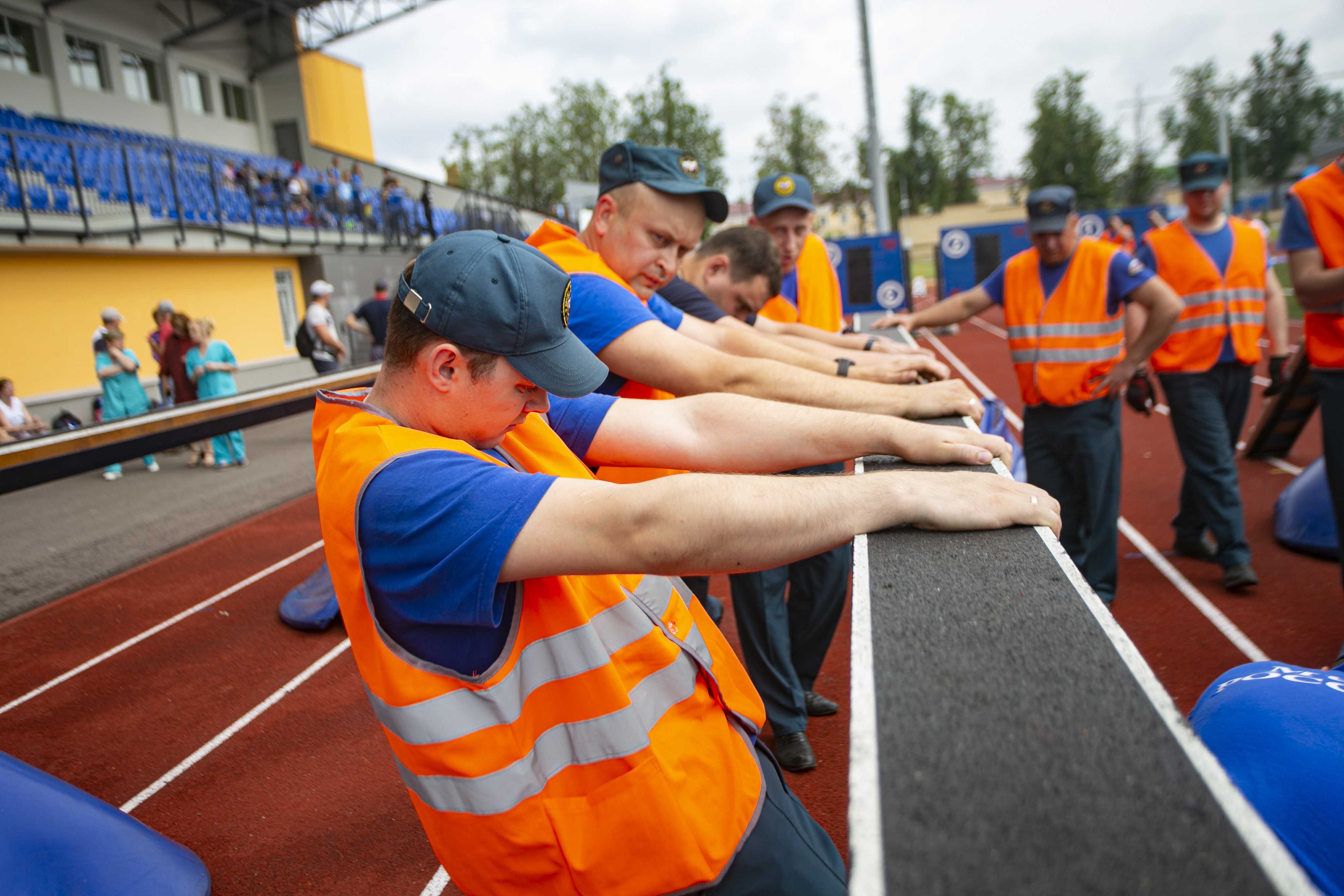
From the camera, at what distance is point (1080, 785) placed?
0.78 metres

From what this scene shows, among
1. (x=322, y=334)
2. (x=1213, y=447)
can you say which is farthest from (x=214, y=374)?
(x=1213, y=447)

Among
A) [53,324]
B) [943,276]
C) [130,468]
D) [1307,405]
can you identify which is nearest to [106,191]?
[53,324]

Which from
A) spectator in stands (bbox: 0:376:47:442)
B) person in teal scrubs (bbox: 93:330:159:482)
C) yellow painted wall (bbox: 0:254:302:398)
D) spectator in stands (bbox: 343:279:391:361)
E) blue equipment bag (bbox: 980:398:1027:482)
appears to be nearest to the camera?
blue equipment bag (bbox: 980:398:1027:482)

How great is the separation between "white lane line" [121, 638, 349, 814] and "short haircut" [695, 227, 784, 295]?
10.7ft

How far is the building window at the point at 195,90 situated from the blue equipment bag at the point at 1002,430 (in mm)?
25289

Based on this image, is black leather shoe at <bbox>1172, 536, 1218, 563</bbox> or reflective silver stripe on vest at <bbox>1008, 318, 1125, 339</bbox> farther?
black leather shoe at <bbox>1172, 536, 1218, 563</bbox>

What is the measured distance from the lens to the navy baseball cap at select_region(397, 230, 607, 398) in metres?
1.33

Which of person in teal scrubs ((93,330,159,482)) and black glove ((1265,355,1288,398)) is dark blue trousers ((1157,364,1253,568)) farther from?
person in teal scrubs ((93,330,159,482))

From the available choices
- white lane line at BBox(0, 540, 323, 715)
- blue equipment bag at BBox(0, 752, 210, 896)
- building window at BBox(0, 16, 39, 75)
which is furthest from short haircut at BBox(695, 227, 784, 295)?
building window at BBox(0, 16, 39, 75)

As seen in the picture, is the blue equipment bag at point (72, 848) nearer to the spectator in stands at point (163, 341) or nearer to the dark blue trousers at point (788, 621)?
the dark blue trousers at point (788, 621)

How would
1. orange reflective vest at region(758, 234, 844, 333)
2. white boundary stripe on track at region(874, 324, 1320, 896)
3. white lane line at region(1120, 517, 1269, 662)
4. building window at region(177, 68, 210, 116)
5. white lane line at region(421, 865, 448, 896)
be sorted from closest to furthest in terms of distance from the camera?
1. white boundary stripe on track at region(874, 324, 1320, 896)
2. white lane line at region(421, 865, 448, 896)
3. white lane line at region(1120, 517, 1269, 662)
4. orange reflective vest at region(758, 234, 844, 333)
5. building window at region(177, 68, 210, 116)

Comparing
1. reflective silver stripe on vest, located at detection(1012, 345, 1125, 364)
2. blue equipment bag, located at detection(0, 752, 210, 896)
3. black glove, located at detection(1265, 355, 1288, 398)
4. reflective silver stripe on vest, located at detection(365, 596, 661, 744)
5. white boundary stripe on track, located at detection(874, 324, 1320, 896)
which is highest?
reflective silver stripe on vest, located at detection(1012, 345, 1125, 364)

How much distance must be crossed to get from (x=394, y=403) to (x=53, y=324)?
1577 centimetres

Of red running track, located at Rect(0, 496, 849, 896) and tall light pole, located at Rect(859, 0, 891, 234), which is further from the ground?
tall light pole, located at Rect(859, 0, 891, 234)
